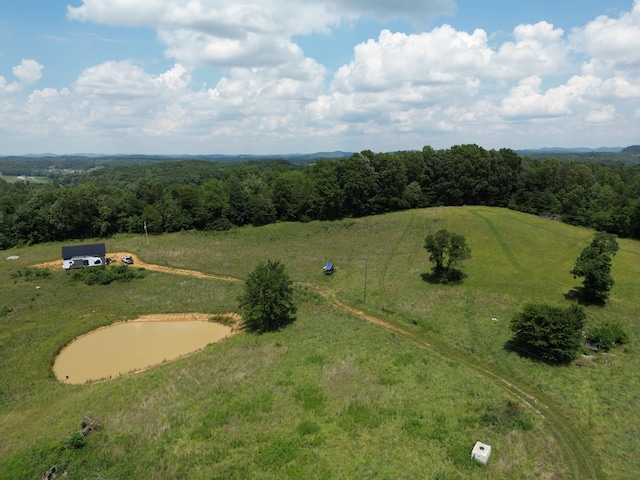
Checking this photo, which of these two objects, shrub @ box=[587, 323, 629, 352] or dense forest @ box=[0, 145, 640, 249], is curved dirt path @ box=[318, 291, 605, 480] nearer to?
shrub @ box=[587, 323, 629, 352]

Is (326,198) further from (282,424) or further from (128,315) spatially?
(282,424)

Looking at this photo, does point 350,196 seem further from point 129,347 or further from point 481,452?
point 481,452

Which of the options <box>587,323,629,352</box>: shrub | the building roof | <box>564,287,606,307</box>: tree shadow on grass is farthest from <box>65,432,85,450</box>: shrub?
<box>564,287,606,307</box>: tree shadow on grass

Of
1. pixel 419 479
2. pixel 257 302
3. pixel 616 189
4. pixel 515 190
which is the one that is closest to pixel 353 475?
pixel 419 479

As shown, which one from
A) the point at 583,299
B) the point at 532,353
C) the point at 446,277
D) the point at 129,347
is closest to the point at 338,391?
the point at 532,353

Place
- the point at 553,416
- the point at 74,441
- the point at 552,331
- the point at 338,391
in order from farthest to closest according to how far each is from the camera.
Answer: the point at 552,331, the point at 338,391, the point at 553,416, the point at 74,441

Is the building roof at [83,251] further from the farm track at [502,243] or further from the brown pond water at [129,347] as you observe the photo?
the farm track at [502,243]

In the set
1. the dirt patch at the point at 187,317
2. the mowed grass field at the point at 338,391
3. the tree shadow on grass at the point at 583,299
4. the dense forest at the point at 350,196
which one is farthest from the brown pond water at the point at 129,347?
the dense forest at the point at 350,196
